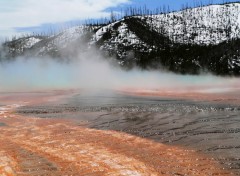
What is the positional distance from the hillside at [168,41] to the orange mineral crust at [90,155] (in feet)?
235

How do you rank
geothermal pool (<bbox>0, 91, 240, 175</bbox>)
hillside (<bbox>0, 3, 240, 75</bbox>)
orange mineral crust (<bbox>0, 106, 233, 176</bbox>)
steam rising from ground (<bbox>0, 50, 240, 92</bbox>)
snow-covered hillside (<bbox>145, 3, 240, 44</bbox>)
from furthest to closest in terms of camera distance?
1. snow-covered hillside (<bbox>145, 3, 240, 44</bbox>)
2. hillside (<bbox>0, 3, 240, 75</bbox>)
3. steam rising from ground (<bbox>0, 50, 240, 92</bbox>)
4. geothermal pool (<bbox>0, 91, 240, 175</bbox>)
5. orange mineral crust (<bbox>0, 106, 233, 176</bbox>)

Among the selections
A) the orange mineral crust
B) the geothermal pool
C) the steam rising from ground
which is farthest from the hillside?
the orange mineral crust

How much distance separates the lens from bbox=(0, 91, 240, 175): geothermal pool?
10.1m

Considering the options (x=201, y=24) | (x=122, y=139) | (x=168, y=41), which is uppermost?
(x=201, y=24)

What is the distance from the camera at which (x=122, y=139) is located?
45.4 ft

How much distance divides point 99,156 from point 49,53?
415ft

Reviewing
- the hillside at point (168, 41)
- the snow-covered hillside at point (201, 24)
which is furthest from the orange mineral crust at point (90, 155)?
the snow-covered hillside at point (201, 24)

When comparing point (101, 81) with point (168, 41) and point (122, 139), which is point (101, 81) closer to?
point (122, 139)

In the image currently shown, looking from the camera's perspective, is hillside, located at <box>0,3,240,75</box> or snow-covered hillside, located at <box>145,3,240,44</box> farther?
snow-covered hillside, located at <box>145,3,240,44</box>

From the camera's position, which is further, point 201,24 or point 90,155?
point 201,24

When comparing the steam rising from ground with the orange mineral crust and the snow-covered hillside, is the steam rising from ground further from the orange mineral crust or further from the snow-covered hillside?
the snow-covered hillside

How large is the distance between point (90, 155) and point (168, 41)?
109 metres

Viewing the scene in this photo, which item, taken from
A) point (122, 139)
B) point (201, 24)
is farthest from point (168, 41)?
point (122, 139)

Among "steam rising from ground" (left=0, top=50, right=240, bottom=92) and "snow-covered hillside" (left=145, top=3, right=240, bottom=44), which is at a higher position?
"snow-covered hillside" (left=145, top=3, right=240, bottom=44)
